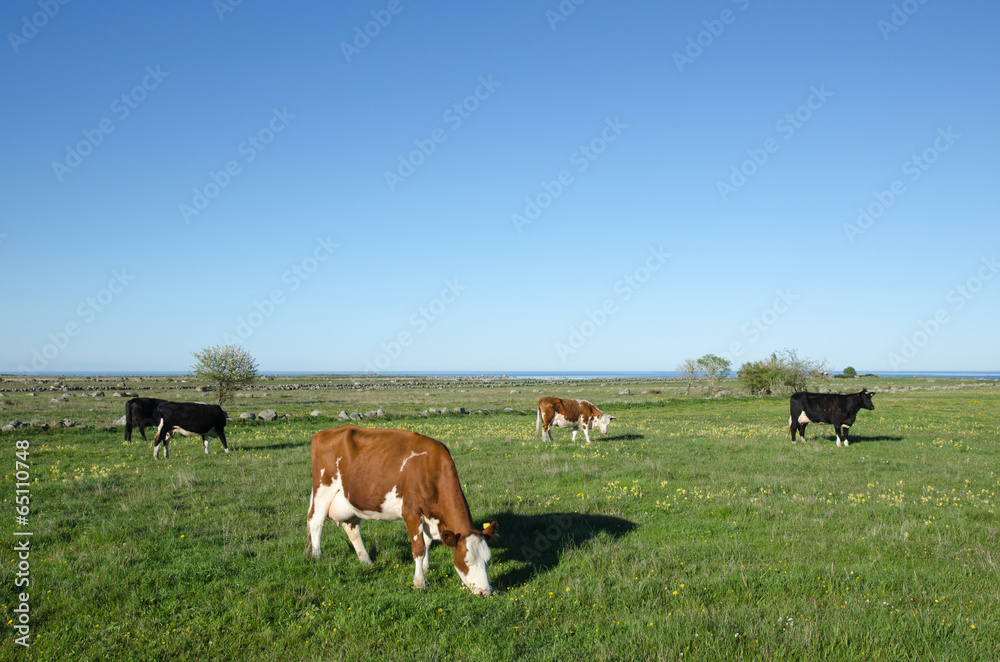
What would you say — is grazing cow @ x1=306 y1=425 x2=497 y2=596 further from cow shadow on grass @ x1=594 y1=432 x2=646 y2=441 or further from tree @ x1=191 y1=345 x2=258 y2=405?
tree @ x1=191 y1=345 x2=258 y2=405

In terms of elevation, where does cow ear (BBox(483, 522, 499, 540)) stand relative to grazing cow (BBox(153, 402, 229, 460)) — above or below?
below

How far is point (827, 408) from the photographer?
23.4 metres

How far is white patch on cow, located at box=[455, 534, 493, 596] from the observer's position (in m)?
7.52

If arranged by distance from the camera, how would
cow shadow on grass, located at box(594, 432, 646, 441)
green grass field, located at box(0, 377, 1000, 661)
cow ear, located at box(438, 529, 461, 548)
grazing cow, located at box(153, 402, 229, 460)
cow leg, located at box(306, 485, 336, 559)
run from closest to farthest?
green grass field, located at box(0, 377, 1000, 661) → cow ear, located at box(438, 529, 461, 548) → cow leg, located at box(306, 485, 336, 559) → grazing cow, located at box(153, 402, 229, 460) → cow shadow on grass, located at box(594, 432, 646, 441)

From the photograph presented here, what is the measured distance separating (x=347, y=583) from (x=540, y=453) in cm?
1187

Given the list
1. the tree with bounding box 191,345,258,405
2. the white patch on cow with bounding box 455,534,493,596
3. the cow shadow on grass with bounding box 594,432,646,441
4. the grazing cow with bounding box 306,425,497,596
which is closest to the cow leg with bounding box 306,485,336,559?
the grazing cow with bounding box 306,425,497,596

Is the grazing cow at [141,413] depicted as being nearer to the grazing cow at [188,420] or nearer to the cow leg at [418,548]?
the grazing cow at [188,420]

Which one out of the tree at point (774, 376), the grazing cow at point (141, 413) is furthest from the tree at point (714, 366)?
the grazing cow at point (141, 413)

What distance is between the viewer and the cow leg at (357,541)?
8.90 m

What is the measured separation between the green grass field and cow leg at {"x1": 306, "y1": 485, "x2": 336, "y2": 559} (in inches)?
15.9

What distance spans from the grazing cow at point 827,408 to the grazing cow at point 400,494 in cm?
1943

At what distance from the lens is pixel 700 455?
755 inches

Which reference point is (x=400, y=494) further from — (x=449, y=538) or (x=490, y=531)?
(x=490, y=531)

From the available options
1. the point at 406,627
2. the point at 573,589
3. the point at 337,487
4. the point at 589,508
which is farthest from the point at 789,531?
the point at 337,487
